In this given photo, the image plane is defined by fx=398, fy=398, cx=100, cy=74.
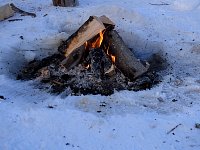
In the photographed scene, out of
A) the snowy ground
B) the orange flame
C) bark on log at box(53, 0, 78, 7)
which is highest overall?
bark on log at box(53, 0, 78, 7)

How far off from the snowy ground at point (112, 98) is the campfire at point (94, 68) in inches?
10.2

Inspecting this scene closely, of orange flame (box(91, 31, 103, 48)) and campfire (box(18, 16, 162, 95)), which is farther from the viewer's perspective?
orange flame (box(91, 31, 103, 48))

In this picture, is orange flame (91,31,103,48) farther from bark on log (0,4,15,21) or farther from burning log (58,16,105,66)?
bark on log (0,4,15,21)

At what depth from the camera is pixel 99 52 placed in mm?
5945

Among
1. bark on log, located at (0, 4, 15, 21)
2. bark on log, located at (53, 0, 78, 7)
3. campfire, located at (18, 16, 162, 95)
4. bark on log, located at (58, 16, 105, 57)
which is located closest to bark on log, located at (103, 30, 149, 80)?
campfire, located at (18, 16, 162, 95)

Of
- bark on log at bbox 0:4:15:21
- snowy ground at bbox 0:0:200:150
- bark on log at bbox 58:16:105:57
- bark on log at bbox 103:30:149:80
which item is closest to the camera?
snowy ground at bbox 0:0:200:150

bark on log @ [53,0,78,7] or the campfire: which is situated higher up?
bark on log @ [53,0,78,7]

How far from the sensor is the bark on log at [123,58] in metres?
5.88

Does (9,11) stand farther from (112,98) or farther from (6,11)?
(112,98)

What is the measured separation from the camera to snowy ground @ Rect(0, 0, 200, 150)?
4.59 metres

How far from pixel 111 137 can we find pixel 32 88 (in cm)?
168

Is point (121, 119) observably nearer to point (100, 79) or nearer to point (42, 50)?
point (100, 79)

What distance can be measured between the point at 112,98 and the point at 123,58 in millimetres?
890

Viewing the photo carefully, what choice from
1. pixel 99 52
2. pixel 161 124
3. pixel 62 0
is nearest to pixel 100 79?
pixel 99 52
